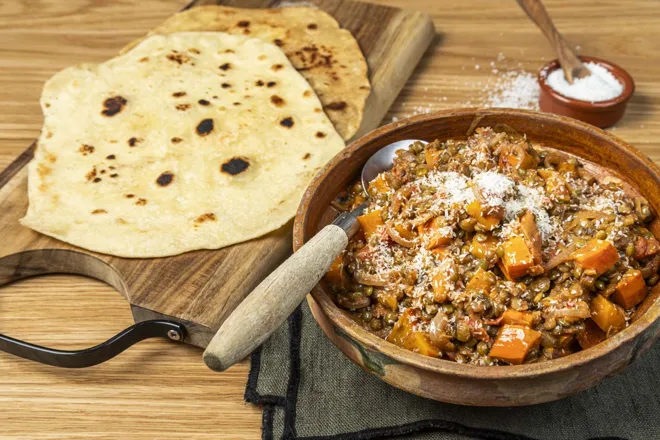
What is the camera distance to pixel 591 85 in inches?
145

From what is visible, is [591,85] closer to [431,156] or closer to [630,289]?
[431,156]

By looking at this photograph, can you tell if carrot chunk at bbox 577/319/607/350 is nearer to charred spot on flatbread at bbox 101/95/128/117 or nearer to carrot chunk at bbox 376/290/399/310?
carrot chunk at bbox 376/290/399/310

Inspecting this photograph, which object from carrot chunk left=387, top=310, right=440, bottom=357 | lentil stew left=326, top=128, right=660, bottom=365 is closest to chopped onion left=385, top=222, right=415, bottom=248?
lentil stew left=326, top=128, right=660, bottom=365

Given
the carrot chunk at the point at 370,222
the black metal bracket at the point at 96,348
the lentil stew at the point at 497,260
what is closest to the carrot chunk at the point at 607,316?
A: the lentil stew at the point at 497,260

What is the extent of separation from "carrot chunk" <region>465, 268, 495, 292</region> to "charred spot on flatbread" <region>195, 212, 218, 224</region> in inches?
47.8

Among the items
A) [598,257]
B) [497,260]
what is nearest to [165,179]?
[497,260]

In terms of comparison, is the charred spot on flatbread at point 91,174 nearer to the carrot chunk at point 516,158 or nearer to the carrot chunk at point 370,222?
the carrot chunk at point 370,222

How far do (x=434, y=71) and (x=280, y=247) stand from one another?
1.74 m

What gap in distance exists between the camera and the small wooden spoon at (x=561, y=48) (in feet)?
12.1

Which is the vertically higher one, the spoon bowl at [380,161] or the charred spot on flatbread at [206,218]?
the spoon bowl at [380,161]

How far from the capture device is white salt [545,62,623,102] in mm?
3615

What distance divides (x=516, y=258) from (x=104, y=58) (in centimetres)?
309

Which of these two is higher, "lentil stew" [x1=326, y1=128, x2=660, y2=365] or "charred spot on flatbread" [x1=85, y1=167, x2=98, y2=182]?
"lentil stew" [x1=326, y1=128, x2=660, y2=365]

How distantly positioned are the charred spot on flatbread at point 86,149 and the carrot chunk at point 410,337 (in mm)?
1822
